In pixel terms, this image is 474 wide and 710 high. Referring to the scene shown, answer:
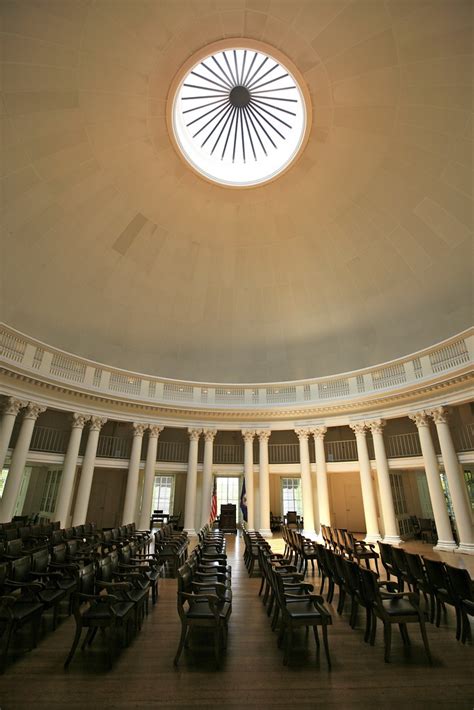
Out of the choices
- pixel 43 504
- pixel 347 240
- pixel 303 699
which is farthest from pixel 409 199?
pixel 43 504

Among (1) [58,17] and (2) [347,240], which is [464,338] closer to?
(2) [347,240]

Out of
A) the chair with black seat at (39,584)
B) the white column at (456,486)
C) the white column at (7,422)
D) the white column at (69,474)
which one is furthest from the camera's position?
the white column at (69,474)

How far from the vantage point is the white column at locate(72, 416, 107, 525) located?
55.5ft

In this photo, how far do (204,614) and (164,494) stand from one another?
21.0 meters

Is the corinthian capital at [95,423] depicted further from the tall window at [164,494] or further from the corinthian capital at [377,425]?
the corinthian capital at [377,425]

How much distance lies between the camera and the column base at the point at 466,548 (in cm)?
1375

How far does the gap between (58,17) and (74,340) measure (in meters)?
14.3

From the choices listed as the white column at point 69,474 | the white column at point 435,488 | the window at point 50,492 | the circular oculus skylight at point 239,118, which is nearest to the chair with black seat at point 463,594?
the white column at point 435,488

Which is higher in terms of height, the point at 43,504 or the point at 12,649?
the point at 43,504

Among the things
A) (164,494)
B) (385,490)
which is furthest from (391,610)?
(164,494)

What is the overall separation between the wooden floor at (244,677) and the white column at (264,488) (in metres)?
14.8

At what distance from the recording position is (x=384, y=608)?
4.77m

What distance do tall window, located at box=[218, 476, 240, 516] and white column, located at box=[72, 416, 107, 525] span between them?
943 cm

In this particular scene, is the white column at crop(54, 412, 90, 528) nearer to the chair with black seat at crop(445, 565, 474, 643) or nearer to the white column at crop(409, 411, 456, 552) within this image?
the chair with black seat at crop(445, 565, 474, 643)
